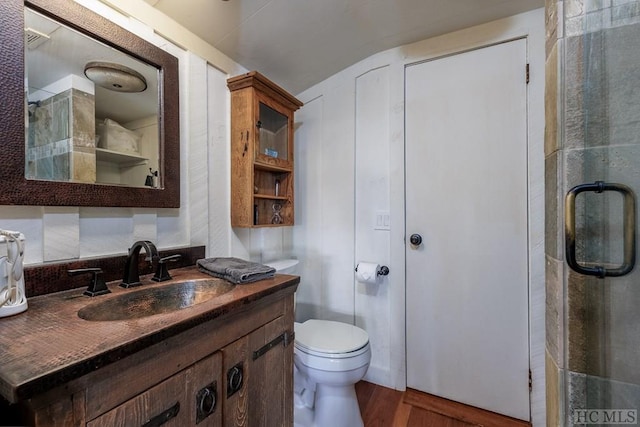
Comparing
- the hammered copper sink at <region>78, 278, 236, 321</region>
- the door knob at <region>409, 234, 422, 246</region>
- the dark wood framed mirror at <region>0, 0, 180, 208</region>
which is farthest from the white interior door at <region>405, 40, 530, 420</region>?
the dark wood framed mirror at <region>0, 0, 180, 208</region>

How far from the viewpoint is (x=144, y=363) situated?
614 mm

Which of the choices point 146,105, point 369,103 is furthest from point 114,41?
point 369,103

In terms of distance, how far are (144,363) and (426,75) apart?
1.90m

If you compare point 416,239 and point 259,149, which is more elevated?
point 259,149

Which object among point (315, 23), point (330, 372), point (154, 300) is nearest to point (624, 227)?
point (330, 372)

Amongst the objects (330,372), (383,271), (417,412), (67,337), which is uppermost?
(67,337)

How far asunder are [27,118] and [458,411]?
230cm

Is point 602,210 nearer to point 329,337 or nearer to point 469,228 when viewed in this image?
point 469,228

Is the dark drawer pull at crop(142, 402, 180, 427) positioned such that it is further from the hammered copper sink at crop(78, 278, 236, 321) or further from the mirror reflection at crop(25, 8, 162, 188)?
the mirror reflection at crop(25, 8, 162, 188)

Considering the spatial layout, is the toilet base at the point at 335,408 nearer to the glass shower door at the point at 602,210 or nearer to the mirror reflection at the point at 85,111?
the glass shower door at the point at 602,210

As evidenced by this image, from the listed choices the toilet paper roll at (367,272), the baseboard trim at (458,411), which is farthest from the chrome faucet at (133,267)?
the baseboard trim at (458,411)

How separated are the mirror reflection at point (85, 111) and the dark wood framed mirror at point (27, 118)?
18mm

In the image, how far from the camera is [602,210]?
0.71m

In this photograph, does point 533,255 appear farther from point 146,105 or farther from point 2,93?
point 2,93
